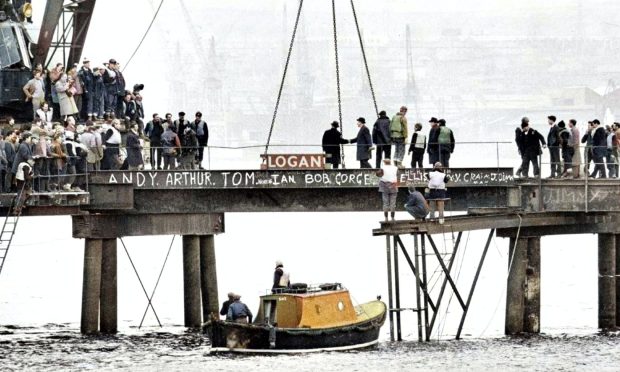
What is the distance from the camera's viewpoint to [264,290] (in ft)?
314

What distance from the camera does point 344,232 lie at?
182 meters

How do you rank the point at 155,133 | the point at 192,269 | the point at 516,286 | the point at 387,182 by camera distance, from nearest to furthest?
1. the point at 387,182
2. the point at 516,286
3. the point at 155,133
4. the point at 192,269

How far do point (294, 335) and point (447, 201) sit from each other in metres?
7.84

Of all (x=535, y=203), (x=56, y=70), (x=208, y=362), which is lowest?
(x=208, y=362)

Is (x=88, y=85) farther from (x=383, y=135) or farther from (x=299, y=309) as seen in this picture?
(x=299, y=309)

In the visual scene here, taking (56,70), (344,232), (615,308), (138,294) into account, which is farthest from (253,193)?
(344,232)

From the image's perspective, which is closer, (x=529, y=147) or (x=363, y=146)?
(x=363, y=146)

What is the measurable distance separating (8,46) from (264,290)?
33026mm

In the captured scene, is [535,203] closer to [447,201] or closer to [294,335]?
[447,201]

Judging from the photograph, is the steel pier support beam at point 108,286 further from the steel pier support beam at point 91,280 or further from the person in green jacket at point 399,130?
the person in green jacket at point 399,130

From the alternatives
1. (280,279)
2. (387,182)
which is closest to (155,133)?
(280,279)

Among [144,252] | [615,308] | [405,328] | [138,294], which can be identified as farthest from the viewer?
[144,252]

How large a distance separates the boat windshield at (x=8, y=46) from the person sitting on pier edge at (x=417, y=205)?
19.3 m

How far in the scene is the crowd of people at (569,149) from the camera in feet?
188
